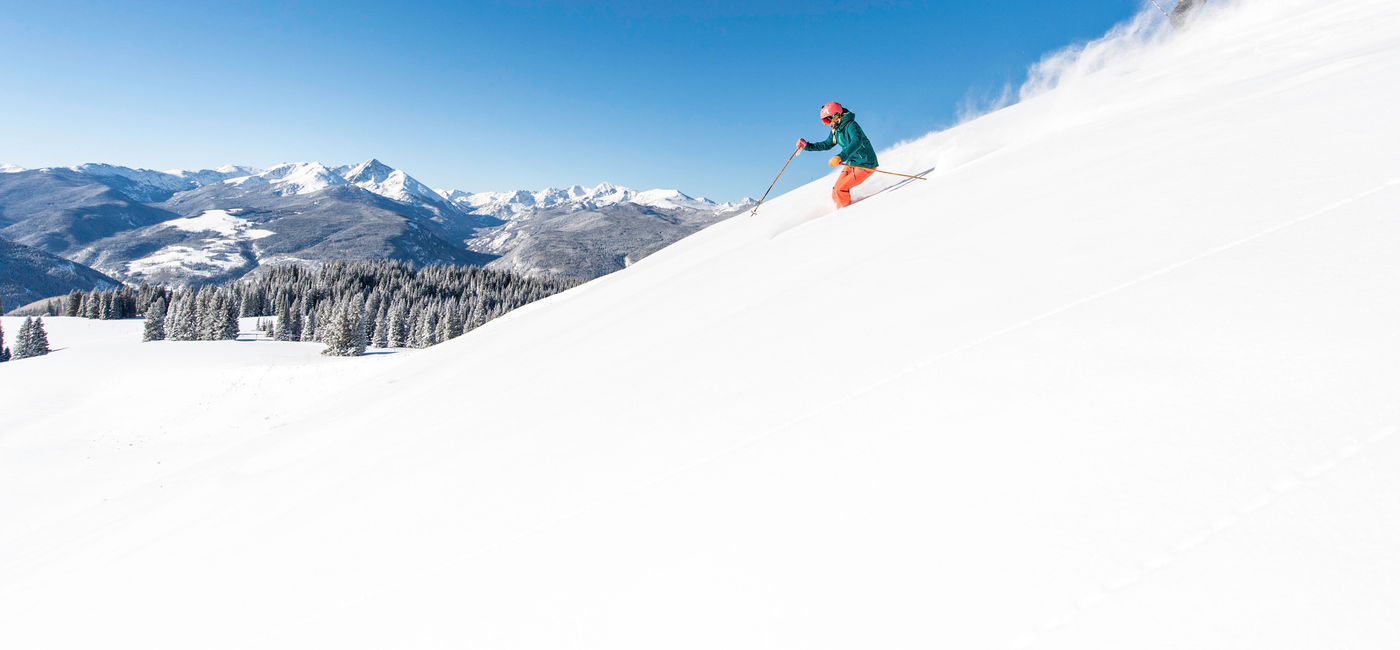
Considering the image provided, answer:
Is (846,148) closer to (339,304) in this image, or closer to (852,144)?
(852,144)

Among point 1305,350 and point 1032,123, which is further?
point 1032,123

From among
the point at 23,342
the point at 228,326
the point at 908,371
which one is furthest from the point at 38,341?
the point at 908,371

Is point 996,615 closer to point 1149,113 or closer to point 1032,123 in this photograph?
point 1149,113

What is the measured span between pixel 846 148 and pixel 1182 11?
23.6 m

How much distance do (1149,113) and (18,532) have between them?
67.3 feet

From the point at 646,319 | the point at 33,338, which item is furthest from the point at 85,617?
the point at 33,338

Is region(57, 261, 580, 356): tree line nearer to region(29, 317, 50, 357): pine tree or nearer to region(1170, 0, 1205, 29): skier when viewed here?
region(29, 317, 50, 357): pine tree

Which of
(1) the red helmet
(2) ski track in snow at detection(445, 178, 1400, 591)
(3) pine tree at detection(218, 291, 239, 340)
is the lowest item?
(2) ski track in snow at detection(445, 178, 1400, 591)

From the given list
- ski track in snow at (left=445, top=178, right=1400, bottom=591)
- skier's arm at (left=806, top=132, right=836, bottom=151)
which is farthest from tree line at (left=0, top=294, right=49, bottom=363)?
ski track in snow at (left=445, top=178, right=1400, bottom=591)

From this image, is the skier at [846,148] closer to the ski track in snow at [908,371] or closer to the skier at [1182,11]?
the ski track in snow at [908,371]

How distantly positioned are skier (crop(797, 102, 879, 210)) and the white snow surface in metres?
4.63

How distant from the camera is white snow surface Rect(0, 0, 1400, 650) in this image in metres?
2.00

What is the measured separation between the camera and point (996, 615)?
78.4 inches

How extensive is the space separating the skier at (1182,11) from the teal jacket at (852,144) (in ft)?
66.6
